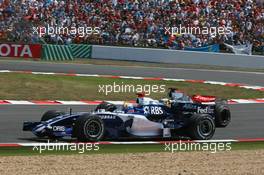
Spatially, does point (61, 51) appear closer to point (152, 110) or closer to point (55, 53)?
point (55, 53)

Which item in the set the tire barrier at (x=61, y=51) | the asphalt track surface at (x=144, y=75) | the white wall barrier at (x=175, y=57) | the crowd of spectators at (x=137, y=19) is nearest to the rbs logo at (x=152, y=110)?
the asphalt track surface at (x=144, y=75)

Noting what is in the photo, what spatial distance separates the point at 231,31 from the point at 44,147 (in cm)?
2124

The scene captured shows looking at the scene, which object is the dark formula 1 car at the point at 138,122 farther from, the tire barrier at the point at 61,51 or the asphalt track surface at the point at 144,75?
the tire barrier at the point at 61,51

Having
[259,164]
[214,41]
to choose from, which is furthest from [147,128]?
[214,41]

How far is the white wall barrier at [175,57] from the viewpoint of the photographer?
3147 cm

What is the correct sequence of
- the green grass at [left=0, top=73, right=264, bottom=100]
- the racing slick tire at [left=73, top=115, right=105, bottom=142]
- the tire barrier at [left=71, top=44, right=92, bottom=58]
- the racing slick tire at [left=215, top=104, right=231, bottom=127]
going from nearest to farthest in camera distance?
the racing slick tire at [left=73, top=115, right=105, bottom=142]
the racing slick tire at [left=215, top=104, right=231, bottom=127]
the green grass at [left=0, top=73, right=264, bottom=100]
the tire barrier at [left=71, top=44, right=92, bottom=58]

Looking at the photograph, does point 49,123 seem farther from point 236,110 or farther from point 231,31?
point 231,31

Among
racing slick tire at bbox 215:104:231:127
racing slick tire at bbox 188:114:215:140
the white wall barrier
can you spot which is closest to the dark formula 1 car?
racing slick tire at bbox 188:114:215:140

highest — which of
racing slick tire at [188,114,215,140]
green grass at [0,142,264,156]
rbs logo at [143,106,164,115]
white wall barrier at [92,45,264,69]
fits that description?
white wall barrier at [92,45,264,69]

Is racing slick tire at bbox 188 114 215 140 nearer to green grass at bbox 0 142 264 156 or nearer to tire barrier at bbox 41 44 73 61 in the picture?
green grass at bbox 0 142 264 156

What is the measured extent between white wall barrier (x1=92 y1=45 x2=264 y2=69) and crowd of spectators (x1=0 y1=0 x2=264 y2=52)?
37 cm

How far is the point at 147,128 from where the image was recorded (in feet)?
41.0

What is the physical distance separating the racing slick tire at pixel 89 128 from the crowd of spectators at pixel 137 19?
64.6ft

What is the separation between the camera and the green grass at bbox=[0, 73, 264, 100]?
1972cm
